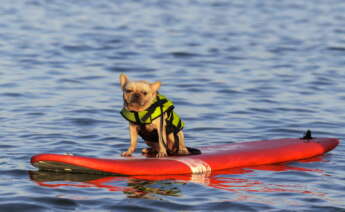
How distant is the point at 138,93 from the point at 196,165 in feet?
4.89

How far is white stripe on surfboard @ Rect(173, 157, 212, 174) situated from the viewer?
35.0ft

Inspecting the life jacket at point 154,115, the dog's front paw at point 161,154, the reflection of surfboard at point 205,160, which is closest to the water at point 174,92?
the reflection of surfboard at point 205,160

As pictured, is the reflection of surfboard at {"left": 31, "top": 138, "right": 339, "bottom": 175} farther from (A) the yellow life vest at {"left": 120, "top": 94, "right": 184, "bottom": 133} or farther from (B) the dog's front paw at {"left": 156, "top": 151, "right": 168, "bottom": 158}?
(A) the yellow life vest at {"left": 120, "top": 94, "right": 184, "bottom": 133}

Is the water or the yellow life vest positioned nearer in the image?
the water

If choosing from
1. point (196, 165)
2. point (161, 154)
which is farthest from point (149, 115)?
point (196, 165)

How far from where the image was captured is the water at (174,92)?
9.67m

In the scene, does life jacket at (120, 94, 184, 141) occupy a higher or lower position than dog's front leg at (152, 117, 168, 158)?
higher

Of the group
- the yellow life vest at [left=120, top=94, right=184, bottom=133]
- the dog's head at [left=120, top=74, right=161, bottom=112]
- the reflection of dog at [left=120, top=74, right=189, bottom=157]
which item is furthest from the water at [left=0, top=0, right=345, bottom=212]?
the dog's head at [left=120, top=74, right=161, bottom=112]

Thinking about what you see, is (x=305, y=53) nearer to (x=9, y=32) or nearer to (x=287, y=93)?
(x=287, y=93)

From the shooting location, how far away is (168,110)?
34.0 feet

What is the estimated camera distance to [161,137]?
1037 centimetres

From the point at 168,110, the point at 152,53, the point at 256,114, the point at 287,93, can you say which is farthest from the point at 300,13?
the point at 168,110

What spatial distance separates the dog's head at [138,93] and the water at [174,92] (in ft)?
3.41

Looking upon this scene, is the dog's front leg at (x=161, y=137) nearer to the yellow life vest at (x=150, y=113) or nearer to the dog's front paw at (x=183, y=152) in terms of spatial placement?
the yellow life vest at (x=150, y=113)
